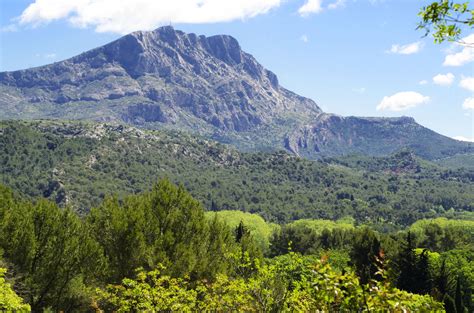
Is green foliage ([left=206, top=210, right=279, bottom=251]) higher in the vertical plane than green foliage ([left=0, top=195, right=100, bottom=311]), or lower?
lower

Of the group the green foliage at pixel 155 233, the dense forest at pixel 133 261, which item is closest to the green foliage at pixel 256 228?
the green foliage at pixel 155 233

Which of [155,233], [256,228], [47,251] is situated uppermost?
[155,233]

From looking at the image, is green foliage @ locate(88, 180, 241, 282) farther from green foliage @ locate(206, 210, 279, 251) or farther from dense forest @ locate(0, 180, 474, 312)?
green foliage @ locate(206, 210, 279, 251)

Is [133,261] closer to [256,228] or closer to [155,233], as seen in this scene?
[155,233]

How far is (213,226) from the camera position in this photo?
152ft

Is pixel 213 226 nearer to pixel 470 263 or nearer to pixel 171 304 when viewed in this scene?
pixel 171 304

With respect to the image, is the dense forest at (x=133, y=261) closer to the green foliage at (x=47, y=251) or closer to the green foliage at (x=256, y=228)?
the green foliage at (x=47, y=251)

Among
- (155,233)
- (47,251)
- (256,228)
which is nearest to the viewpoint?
(47,251)

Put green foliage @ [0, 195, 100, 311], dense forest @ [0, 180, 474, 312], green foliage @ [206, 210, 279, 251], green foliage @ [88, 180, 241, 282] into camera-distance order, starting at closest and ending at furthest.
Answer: dense forest @ [0, 180, 474, 312]
green foliage @ [0, 195, 100, 311]
green foliage @ [88, 180, 241, 282]
green foliage @ [206, 210, 279, 251]

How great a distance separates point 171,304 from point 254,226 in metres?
142

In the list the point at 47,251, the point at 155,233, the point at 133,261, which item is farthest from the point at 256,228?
the point at 47,251

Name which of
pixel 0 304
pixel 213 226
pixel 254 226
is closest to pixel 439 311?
pixel 0 304

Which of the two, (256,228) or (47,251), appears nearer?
(47,251)

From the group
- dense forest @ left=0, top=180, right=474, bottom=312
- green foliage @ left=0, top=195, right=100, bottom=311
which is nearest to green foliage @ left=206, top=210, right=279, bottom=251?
dense forest @ left=0, top=180, right=474, bottom=312
